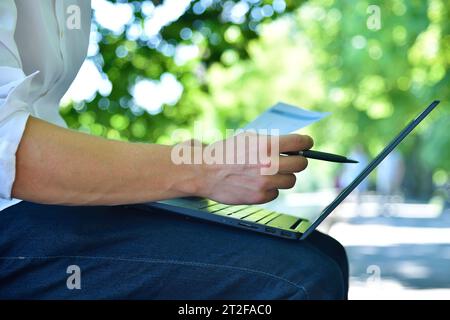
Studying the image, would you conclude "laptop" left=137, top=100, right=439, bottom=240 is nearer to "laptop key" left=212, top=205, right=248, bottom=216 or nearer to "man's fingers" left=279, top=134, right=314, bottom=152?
"laptop key" left=212, top=205, right=248, bottom=216

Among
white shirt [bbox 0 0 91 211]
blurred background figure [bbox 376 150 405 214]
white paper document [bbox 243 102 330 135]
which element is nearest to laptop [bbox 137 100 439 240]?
white paper document [bbox 243 102 330 135]

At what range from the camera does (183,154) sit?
4.58 ft

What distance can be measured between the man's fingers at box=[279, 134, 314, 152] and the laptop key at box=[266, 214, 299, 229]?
0.24 meters

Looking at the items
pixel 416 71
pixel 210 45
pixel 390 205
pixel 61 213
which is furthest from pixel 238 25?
pixel 390 205

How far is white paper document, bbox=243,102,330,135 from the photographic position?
1594 millimetres

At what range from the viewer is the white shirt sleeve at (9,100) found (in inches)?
47.5

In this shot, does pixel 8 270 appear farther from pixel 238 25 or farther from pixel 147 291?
pixel 238 25

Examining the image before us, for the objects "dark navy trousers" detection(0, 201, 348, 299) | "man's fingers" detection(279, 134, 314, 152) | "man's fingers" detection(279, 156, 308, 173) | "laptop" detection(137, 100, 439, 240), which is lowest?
"dark navy trousers" detection(0, 201, 348, 299)

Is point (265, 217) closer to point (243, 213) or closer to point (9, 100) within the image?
point (243, 213)

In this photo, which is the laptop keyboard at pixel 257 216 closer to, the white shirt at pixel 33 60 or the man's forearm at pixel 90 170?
the man's forearm at pixel 90 170

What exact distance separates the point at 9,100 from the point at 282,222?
0.74m

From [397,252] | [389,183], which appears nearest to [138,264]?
[397,252]
